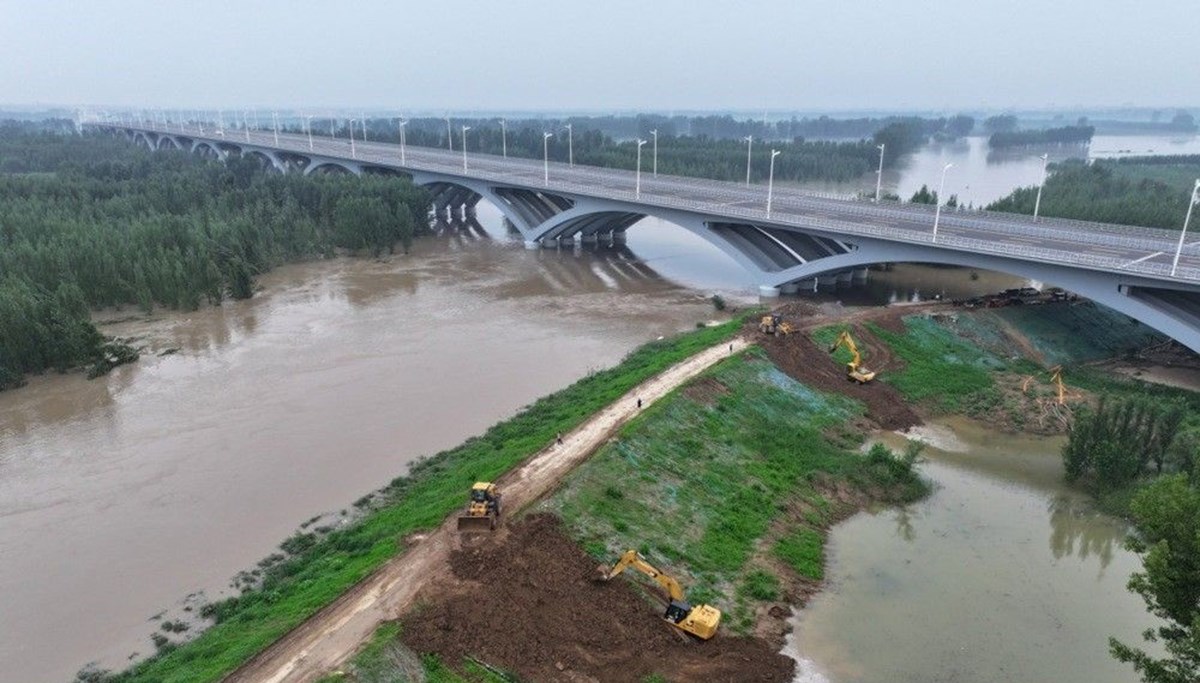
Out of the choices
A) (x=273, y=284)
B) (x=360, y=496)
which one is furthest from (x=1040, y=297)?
(x=273, y=284)

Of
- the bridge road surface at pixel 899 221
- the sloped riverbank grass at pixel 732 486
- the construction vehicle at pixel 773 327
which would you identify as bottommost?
the sloped riverbank grass at pixel 732 486

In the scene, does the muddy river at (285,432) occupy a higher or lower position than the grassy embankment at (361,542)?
lower

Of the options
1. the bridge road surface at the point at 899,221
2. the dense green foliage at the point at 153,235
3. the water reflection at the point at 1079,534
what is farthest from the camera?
the bridge road surface at the point at 899,221

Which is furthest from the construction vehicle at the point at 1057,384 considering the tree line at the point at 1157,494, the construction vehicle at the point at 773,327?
the construction vehicle at the point at 773,327

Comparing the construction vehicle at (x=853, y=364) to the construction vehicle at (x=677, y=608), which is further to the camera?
the construction vehicle at (x=853, y=364)

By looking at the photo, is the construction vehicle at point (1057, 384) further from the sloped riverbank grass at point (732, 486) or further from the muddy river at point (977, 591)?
the sloped riverbank grass at point (732, 486)

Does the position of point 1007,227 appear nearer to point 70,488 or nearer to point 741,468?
point 741,468

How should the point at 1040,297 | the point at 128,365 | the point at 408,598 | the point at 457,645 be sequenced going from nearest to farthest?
the point at 457,645 → the point at 408,598 → the point at 128,365 → the point at 1040,297
